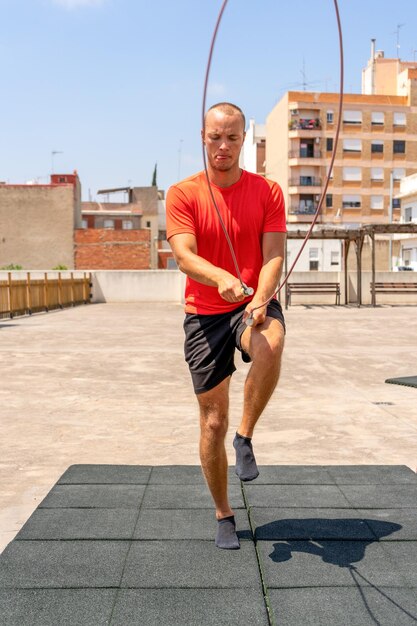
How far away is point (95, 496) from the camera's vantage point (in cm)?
420

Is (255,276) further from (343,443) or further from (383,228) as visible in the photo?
(383,228)

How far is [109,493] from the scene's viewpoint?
4.27 m

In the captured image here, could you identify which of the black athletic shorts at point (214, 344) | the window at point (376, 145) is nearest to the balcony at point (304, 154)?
the window at point (376, 145)

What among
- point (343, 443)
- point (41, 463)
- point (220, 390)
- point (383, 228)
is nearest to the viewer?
point (220, 390)

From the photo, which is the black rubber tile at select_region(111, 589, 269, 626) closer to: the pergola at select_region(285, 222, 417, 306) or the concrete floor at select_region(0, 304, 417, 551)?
the concrete floor at select_region(0, 304, 417, 551)

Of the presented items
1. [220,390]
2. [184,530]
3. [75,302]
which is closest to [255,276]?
[220,390]

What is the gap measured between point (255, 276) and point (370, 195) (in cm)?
6592

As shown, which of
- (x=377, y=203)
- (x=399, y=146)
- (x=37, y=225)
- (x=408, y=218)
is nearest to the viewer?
(x=37, y=225)

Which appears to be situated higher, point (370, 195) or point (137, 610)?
point (370, 195)

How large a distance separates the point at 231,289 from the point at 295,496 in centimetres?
164

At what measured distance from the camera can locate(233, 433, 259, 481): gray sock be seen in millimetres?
3254

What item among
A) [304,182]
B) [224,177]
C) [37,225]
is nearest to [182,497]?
[224,177]

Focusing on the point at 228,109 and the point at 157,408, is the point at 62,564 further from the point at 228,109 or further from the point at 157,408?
the point at 157,408

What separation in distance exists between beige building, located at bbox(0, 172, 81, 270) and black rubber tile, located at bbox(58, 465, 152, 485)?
50.3 metres
